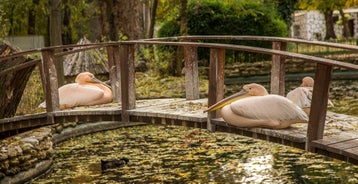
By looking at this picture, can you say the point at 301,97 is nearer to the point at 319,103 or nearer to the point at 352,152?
the point at 319,103

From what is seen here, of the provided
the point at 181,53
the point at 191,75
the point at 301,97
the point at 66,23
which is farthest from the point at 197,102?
the point at 66,23

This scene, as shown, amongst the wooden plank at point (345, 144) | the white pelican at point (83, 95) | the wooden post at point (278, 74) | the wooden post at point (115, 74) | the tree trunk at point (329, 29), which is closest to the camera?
the wooden plank at point (345, 144)

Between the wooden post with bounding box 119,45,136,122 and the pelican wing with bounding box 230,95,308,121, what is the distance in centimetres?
196

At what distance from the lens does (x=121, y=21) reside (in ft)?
74.0

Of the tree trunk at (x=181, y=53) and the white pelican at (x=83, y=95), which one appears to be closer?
the white pelican at (x=83, y=95)

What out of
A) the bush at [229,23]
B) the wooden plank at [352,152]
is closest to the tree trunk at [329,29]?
the bush at [229,23]

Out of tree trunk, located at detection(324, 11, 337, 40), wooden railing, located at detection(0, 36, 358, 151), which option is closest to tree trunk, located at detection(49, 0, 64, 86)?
wooden railing, located at detection(0, 36, 358, 151)

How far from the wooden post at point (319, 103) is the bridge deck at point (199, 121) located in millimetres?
79

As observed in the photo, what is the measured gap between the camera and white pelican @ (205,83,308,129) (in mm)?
7004

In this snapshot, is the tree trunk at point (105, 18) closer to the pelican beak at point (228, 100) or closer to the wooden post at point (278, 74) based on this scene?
the wooden post at point (278, 74)

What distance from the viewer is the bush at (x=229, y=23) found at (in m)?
23.7

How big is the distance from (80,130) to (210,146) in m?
3.34

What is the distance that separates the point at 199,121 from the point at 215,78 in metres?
0.50

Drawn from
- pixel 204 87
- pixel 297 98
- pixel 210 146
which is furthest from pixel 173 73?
pixel 297 98
